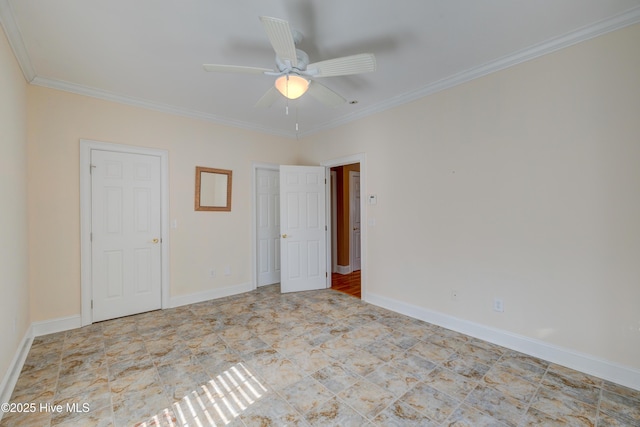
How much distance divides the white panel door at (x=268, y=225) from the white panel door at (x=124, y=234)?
4.95 ft

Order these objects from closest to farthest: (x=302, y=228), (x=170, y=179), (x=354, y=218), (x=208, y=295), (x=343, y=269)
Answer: (x=170, y=179)
(x=208, y=295)
(x=302, y=228)
(x=343, y=269)
(x=354, y=218)

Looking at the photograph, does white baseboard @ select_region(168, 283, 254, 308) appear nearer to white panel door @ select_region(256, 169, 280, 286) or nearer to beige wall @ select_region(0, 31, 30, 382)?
white panel door @ select_region(256, 169, 280, 286)

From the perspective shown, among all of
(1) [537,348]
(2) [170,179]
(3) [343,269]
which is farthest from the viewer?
(3) [343,269]

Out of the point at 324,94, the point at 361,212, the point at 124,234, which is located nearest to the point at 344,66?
the point at 324,94

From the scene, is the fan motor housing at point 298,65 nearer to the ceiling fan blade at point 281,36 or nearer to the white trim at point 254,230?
the ceiling fan blade at point 281,36

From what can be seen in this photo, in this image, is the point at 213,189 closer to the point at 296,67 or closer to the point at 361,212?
the point at 361,212

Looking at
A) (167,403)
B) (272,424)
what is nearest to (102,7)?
(167,403)

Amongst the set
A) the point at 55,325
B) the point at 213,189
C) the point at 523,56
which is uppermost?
the point at 523,56

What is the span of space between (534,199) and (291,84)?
230cm

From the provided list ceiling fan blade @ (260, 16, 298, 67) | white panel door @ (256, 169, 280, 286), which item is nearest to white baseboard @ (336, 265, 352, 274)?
white panel door @ (256, 169, 280, 286)

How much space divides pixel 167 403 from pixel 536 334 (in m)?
2.98

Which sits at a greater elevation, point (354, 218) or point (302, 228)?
point (354, 218)

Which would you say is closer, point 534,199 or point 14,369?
point 14,369

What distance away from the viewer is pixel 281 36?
5.19 ft
